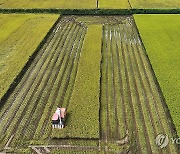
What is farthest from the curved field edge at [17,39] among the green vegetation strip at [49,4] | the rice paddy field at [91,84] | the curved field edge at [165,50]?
the curved field edge at [165,50]

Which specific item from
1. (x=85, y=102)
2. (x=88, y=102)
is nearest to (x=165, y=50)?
(x=88, y=102)

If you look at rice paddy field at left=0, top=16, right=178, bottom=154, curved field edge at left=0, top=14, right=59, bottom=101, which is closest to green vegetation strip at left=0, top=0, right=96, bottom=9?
curved field edge at left=0, top=14, right=59, bottom=101

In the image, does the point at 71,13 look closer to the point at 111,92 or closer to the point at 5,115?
the point at 111,92

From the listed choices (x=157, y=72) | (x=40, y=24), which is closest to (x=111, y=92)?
(x=157, y=72)

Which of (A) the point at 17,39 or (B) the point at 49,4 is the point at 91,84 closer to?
(A) the point at 17,39

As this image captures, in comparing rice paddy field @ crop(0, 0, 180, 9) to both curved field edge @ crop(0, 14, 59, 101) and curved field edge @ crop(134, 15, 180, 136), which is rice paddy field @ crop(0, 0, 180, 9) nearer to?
curved field edge @ crop(0, 14, 59, 101)

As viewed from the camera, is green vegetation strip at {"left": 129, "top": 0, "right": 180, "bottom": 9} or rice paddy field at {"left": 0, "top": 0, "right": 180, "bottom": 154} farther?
green vegetation strip at {"left": 129, "top": 0, "right": 180, "bottom": 9}
